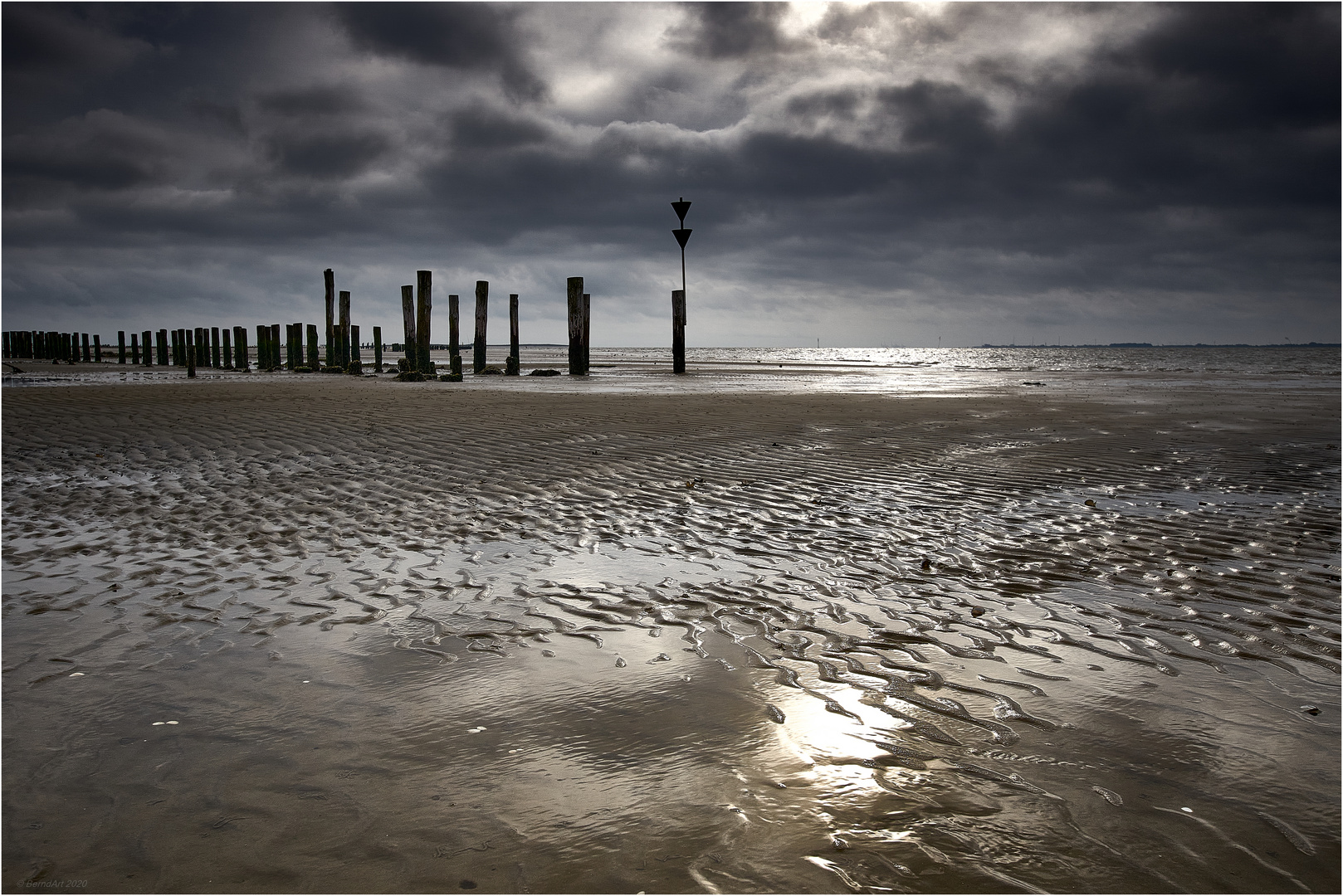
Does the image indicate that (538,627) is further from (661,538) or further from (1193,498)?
(1193,498)

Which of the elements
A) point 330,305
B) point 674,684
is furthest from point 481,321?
point 674,684

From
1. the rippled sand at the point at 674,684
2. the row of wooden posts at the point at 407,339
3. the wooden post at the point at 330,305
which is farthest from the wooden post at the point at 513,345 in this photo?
the rippled sand at the point at 674,684

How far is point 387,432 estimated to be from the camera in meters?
11.5

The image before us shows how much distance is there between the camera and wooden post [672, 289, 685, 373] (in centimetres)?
2972

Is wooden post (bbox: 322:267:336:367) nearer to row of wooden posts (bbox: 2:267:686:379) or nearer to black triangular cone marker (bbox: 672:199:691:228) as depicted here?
row of wooden posts (bbox: 2:267:686:379)

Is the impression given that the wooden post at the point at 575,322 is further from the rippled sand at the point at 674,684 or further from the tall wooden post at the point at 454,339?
the rippled sand at the point at 674,684

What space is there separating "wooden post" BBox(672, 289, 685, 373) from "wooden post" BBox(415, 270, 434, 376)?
9.22m

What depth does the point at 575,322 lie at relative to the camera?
3092 centimetres

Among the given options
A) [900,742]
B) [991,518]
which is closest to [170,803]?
[900,742]

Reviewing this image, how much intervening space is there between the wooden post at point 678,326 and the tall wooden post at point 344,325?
1717 centimetres

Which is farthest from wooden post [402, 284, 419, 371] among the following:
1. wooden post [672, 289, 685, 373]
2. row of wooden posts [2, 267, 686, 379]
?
wooden post [672, 289, 685, 373]

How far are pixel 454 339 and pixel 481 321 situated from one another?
1.37 m

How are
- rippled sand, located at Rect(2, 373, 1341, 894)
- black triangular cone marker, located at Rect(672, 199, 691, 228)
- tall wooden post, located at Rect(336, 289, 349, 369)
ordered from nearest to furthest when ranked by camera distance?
rippled sand, located at Rect(2, 373, 1341, 894) < black triangular cone marker, located at Rect(672, 199, 691, 228) < tall wooden post, located at Rect(336, 289, 349, 369)

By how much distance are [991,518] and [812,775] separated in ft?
14.2
